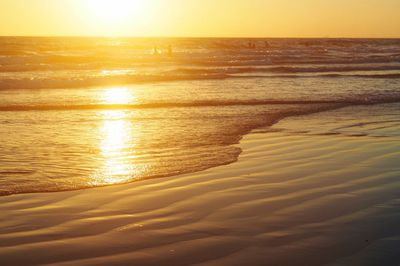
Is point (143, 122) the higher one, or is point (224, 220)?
point (143, 122)

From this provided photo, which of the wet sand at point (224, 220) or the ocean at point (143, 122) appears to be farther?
the ocean at point (143, 122)

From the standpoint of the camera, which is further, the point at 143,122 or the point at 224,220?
the point at 143,122

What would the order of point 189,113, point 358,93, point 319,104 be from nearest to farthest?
point 189,113 < point 319,104 < point 358,93

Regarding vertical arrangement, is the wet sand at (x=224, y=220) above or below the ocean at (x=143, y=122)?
below

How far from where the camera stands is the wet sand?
434cm

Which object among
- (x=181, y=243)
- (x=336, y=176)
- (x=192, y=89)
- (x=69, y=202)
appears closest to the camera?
(x=181, y=243)

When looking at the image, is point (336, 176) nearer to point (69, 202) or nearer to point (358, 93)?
point (69, 202)

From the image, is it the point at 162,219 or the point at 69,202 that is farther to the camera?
the point at 69,202

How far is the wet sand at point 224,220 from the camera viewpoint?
4336 millimetres

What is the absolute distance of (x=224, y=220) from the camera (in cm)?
518

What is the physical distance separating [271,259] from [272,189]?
6.85 feet

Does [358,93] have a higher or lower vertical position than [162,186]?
higher

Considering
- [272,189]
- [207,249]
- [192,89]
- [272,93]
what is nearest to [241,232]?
[207,249]

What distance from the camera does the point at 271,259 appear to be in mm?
4254
